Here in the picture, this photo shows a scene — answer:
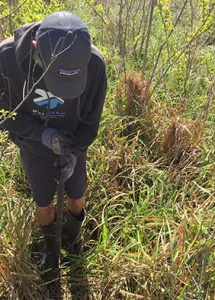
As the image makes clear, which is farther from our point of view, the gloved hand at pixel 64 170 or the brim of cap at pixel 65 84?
the gloved hand at pixel 64 170

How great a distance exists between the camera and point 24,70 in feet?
5.24

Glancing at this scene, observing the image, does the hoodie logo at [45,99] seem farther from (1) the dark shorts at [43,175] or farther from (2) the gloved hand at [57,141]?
(1) the dark shorts at [43,175]

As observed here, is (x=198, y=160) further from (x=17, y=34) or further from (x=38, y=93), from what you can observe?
(x=17, y=34)

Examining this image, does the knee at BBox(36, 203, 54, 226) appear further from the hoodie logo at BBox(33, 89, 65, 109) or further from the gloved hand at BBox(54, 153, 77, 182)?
the hoodie logo at BBox(33, 89, 65, 109)

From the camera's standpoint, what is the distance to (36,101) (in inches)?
69.2

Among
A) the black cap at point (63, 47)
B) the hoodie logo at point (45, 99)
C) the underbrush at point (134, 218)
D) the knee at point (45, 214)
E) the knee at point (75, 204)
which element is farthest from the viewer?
the knee at point (75, 204)

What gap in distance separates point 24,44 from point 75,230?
1365mm

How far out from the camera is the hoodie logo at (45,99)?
172cm

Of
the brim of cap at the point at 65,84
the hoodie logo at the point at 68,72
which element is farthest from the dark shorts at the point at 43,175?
the hoodie logo at the point at 68,72

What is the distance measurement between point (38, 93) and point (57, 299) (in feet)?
4.38

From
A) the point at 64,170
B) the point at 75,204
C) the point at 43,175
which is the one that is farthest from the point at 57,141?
the point at 75,204

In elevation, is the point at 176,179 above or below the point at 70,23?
below

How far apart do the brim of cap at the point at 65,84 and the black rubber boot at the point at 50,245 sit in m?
1.01

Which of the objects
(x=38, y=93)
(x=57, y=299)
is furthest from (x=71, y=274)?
(x=38, y=93)
